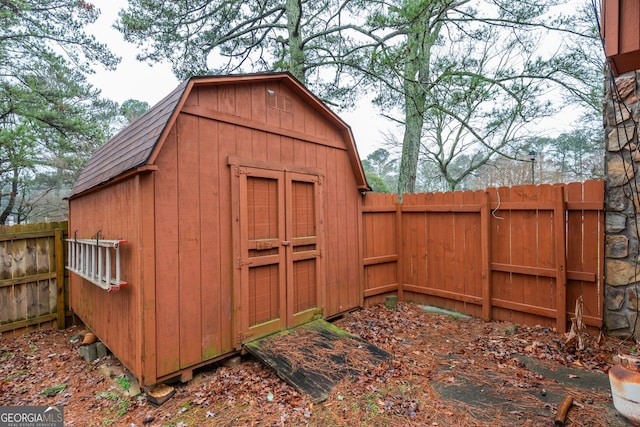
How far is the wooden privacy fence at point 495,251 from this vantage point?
11.9ft

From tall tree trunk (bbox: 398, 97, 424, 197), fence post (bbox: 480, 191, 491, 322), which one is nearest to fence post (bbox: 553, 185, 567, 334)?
fence post (bbox: 480, 191, 491, 322)

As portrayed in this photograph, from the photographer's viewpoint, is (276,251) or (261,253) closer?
(261,253)

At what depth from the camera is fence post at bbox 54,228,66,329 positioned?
4.74 metres

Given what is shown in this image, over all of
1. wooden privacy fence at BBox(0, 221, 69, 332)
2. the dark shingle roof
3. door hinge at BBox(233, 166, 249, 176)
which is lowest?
wooden privacy fence at BBox(0, 221, 69, 332)

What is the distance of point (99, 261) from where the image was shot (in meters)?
3.10

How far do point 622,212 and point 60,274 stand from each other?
25.9 ft

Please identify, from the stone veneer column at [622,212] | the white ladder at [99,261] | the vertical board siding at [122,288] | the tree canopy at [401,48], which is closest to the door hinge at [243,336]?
the vertical board siding at [122,288]

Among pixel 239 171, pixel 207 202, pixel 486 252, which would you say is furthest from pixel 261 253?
pixel 486 252

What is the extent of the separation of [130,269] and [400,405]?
2.82 metres

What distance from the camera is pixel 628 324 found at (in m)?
3.30

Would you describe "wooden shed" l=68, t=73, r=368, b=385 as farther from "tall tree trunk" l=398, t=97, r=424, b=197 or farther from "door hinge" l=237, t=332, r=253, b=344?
"tall tree trunk" l=398, t=97, r=424, b=197

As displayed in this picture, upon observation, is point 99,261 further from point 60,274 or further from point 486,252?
point 486,252

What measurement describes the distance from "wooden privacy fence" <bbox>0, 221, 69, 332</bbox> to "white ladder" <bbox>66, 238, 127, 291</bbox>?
3.15ft

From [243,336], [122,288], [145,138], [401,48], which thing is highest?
[401,48]
